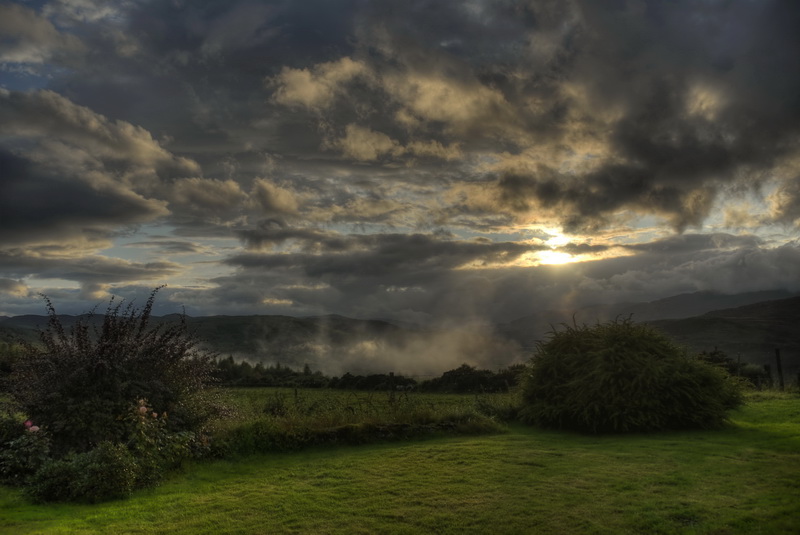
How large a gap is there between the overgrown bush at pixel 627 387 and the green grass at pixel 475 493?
2245 mm

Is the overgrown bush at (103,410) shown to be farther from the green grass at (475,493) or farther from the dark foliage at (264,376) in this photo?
the dark foliage at (264,376)

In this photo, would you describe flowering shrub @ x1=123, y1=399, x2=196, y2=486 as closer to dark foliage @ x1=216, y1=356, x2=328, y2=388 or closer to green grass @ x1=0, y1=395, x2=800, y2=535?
green grass @ x1=0, y1=395, x2=800, y2=535

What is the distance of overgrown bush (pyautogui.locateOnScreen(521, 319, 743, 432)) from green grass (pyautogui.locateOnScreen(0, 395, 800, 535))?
224 centimetres

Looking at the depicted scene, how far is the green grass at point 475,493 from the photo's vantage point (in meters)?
9.24

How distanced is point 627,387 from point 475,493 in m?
9.43

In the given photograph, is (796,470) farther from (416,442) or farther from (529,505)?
(416,442)

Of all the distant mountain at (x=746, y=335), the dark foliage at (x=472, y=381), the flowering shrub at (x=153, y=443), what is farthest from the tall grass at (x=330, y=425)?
the distant mountain at (x=746, y=335)

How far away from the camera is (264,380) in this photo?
40188 mm

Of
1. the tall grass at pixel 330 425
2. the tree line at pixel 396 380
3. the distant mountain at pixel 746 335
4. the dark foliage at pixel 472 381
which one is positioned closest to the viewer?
the tall grass at pixel 330 425

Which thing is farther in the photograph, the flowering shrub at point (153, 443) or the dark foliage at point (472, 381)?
the dark foliage at point (472, 381)

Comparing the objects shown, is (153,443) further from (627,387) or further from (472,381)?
(472,381)

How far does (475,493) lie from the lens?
10930 mm

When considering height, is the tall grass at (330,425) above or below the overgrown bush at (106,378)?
below

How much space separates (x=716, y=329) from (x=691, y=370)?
157836mm
